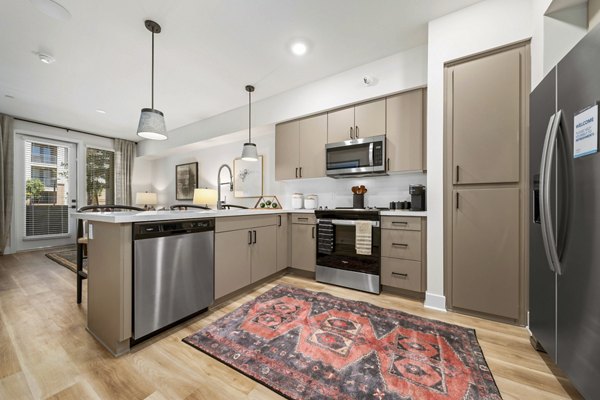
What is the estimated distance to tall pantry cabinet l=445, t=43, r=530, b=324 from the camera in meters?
1.83

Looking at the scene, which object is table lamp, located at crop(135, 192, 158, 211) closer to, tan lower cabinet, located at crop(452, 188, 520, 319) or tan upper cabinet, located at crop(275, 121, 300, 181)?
tan upper cabinet, located at crop(275, 121, 300, 181)

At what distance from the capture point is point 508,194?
73.6 inches

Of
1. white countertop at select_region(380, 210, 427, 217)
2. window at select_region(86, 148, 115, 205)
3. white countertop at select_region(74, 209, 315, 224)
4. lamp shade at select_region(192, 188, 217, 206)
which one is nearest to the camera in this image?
white countertop at select_region(74, 209, 315, 224)

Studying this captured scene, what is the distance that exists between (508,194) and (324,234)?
1.76 metres

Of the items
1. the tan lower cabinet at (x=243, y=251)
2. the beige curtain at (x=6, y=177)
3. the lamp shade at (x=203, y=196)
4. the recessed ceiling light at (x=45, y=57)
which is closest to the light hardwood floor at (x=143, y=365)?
the tan lower cabinet at (x=243, y=251)

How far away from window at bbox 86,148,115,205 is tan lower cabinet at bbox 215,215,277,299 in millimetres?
5272

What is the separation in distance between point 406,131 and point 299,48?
150 cm

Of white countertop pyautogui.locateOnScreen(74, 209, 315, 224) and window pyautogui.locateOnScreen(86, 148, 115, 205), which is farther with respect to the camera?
window pyautogui.locateOnScreen(86, 148, 115, 205)

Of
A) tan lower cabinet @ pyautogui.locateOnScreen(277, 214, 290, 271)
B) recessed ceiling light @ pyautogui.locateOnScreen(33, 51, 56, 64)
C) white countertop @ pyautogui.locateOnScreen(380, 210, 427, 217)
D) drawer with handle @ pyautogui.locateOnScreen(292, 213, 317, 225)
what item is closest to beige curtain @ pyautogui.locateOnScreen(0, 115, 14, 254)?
recessed ceiling light @ pyautogui.locateOnScreen(33, 51, 56, 64)

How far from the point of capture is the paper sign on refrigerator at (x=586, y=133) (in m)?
0.98

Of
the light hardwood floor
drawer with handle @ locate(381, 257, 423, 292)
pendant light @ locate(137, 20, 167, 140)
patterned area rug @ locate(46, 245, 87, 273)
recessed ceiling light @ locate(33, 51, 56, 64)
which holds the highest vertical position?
recessed ceiling light @ locate(33, 51, 56, 64)

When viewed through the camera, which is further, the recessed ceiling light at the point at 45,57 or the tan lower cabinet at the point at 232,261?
the recessed ceiling light at the point at 45,57

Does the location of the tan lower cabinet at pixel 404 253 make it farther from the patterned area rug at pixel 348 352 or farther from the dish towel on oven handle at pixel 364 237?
the patterned area rug at pixel 348 352

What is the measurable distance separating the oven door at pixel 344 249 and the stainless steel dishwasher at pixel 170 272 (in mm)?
1338
